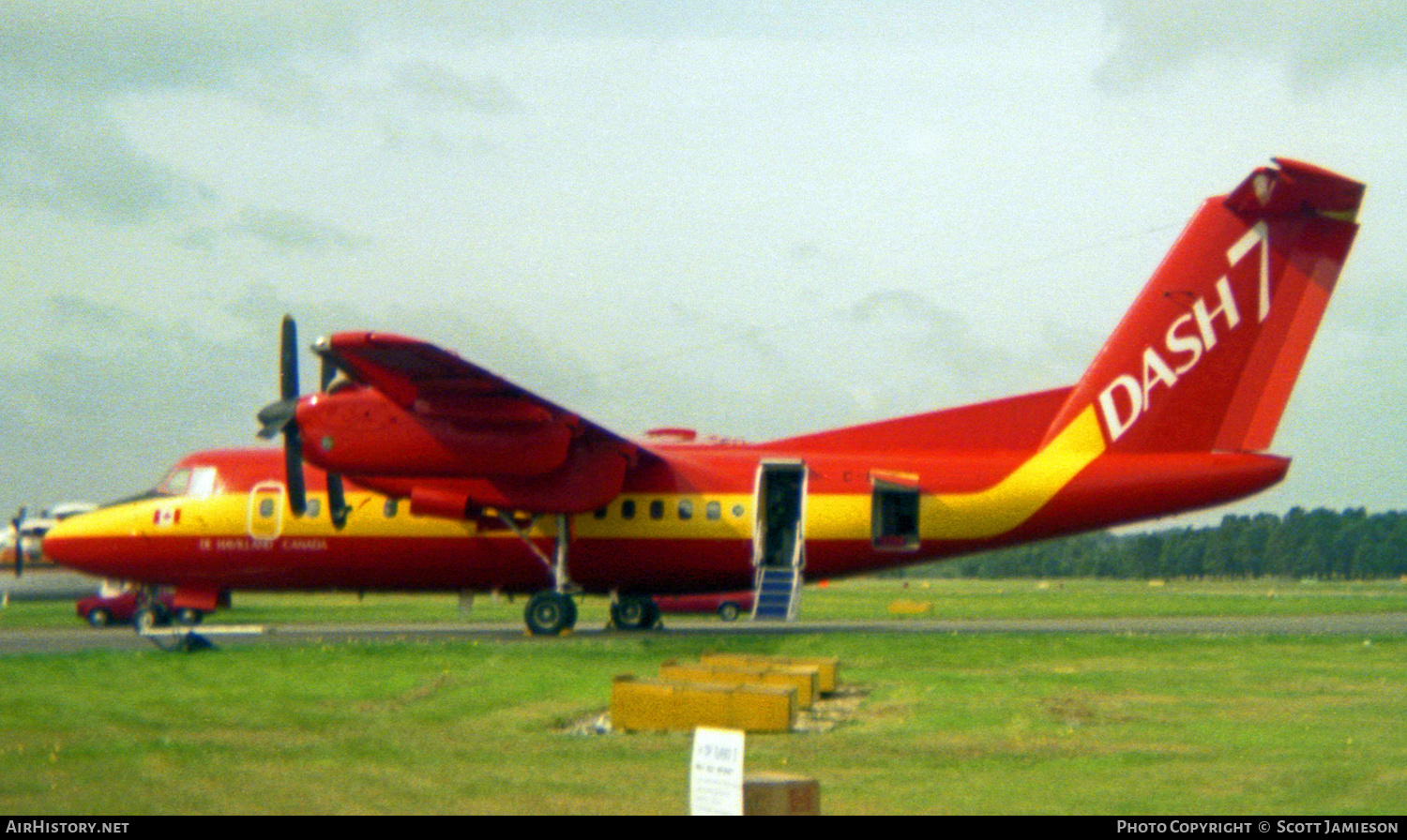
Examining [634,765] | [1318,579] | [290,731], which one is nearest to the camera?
[634,765]

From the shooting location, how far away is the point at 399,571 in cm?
2678

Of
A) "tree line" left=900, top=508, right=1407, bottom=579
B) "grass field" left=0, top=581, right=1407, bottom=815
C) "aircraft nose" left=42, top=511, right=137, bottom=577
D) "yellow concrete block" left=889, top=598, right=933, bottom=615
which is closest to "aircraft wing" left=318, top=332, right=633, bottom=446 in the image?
"grass field" left=0, top=581, right=1407, bottom=815

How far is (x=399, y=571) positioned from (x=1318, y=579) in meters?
120

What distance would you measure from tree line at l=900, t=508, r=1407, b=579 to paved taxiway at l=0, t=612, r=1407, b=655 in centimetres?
8673

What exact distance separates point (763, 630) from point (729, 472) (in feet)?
13.4

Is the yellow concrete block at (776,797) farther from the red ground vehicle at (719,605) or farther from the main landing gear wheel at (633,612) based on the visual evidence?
the red ground vehicle at (719,605)

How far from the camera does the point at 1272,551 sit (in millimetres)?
132000

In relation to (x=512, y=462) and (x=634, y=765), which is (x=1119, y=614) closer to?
(x=512, y=462)

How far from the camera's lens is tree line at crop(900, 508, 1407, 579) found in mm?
120312

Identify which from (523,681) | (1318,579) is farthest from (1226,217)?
(1318,579)

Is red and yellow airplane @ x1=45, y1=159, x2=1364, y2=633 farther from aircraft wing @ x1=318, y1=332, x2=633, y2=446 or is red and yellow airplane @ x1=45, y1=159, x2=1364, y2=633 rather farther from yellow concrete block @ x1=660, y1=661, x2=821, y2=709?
yellow concrete block @ x1=660, y1=661, x2=821, y2=709

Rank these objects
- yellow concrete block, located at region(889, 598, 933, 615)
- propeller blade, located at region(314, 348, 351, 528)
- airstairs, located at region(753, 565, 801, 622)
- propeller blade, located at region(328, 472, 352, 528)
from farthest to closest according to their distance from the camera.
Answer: yellow concrete block, located at region(889, 598, 933, 615)
propeller blade, located at region(328, 472, 352, 528)
propeller blade, located at region(314, 348, 351, 528)
airstairs, located at region(753, 565, 801, 622)

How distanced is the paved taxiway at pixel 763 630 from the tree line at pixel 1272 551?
86731mm

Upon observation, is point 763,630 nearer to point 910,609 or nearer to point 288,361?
point 288,361
